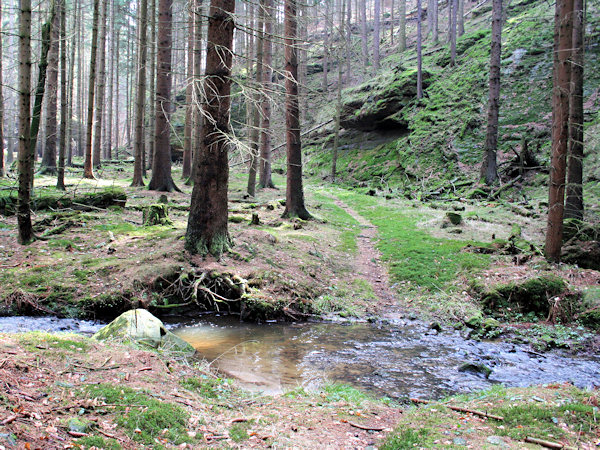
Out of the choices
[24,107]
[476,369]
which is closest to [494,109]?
[476,369]

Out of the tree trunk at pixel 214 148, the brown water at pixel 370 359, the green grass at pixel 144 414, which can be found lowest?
the brown water at pixel 370 359

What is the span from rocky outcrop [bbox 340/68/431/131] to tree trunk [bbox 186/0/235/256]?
2245 centimetres

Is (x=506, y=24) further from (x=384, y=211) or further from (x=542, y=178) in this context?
(x=384, y=211)

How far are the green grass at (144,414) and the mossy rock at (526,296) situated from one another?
692 centimetres

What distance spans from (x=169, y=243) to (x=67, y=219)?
11.5 ft

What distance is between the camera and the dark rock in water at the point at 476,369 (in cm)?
591

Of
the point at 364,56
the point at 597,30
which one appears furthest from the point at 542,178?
the point at 364,56

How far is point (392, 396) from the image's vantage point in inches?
203

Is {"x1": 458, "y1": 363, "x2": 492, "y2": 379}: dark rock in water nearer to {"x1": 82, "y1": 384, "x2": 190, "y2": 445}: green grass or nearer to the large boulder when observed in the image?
the large boulder

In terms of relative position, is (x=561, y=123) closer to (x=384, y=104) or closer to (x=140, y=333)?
(x=140, y=333)

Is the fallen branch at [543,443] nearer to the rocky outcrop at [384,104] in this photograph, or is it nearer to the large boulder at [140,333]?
the large boulder at [140,333]

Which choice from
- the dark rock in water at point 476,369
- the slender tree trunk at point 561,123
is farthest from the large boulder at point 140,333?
the slender tree trunk at point 561,123

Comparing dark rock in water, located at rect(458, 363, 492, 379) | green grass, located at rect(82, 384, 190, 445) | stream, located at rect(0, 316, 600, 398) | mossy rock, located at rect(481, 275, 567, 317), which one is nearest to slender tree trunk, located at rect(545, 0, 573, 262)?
mossy rock, located at rect(481, 275, 567, 317)

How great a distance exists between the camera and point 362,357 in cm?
641
